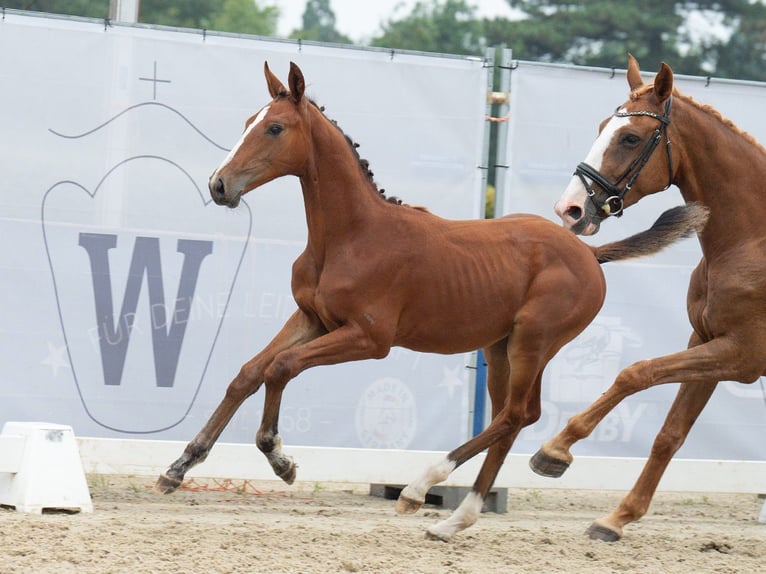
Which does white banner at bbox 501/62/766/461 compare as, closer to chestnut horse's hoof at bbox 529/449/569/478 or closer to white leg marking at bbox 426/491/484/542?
white leg marking at bbox 426/491/484/542

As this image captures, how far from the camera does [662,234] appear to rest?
18.0ft

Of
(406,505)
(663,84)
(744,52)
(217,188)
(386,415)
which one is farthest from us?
(744,52)

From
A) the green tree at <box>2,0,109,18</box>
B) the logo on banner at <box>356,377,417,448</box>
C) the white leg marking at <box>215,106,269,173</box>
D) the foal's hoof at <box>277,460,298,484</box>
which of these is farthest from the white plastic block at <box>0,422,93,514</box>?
the green tree at <box>2,0,109,18</box>

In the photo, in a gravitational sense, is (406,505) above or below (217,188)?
below

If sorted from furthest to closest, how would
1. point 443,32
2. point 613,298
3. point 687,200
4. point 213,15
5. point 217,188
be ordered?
point 213,15 → point 443,32 → point 613,298 → point 687,200 → point 217,188

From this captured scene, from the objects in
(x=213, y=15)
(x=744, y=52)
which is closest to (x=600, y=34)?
(x=744, y=52)

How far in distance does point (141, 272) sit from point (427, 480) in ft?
7.06

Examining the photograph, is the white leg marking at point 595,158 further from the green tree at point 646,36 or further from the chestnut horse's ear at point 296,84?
the green tree at point 646,36

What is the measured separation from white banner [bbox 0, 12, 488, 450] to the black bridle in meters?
1.67

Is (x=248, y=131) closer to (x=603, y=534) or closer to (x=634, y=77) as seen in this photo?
(x=634, y=77)

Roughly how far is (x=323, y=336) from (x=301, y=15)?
8297 centimetres

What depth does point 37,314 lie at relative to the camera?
6.23 m

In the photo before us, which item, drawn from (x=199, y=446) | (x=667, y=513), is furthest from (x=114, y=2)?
(x=667, y=513)

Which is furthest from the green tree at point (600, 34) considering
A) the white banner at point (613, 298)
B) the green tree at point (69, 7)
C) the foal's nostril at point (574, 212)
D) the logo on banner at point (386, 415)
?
the foal's nostril at point (574, 212)
